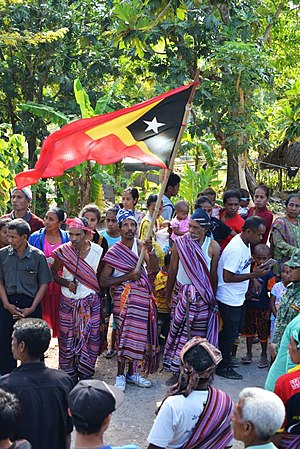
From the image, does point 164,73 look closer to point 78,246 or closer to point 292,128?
point 292,128

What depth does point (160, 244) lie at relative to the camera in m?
7.25

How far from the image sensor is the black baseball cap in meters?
2.72

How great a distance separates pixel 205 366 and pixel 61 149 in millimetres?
3014

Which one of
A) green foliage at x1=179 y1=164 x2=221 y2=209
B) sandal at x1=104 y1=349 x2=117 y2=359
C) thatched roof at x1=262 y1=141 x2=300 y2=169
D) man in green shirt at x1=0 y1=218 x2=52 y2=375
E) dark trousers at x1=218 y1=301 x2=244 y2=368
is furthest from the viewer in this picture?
thatched roof at x1=262 y1=141 x2=300 y2=169

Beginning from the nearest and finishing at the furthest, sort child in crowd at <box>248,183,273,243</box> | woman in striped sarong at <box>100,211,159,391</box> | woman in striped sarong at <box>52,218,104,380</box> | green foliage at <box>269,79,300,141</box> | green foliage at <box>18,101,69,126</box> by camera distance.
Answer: woman in striped sarong at <box>52,218,104,380</box>, woman in striped sarong at <box>100,211,159,391</box>, child in crowd at <box>248,183,273,243</box>, green foliage at <box>269,79,300,141</box>, green foliage at <box>18,101,69,126</box>

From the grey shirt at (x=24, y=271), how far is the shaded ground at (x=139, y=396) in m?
1.33

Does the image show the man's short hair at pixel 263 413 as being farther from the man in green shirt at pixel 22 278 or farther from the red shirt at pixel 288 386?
the man in green shirt at pixel 22 278

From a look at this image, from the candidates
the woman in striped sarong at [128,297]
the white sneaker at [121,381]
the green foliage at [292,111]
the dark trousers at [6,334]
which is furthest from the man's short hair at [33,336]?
the green foliage at [292,111]

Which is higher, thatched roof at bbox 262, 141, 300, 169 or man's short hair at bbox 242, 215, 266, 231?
man's short hair at bbox 242, 215, 266, 231

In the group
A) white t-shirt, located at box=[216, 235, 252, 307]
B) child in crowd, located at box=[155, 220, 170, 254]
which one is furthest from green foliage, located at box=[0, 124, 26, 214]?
white t-shirt, located at box=[216, 235, 252, 307]

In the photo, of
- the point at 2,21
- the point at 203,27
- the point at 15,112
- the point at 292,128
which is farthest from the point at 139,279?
the point at 15,112

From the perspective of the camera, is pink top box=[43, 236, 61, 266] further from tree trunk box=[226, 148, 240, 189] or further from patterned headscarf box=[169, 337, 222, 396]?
tree trunk box=[226, 148, 240, 189]

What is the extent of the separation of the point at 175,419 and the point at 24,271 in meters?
2.81

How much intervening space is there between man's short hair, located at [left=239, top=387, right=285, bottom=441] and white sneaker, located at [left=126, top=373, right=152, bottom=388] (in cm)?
349
